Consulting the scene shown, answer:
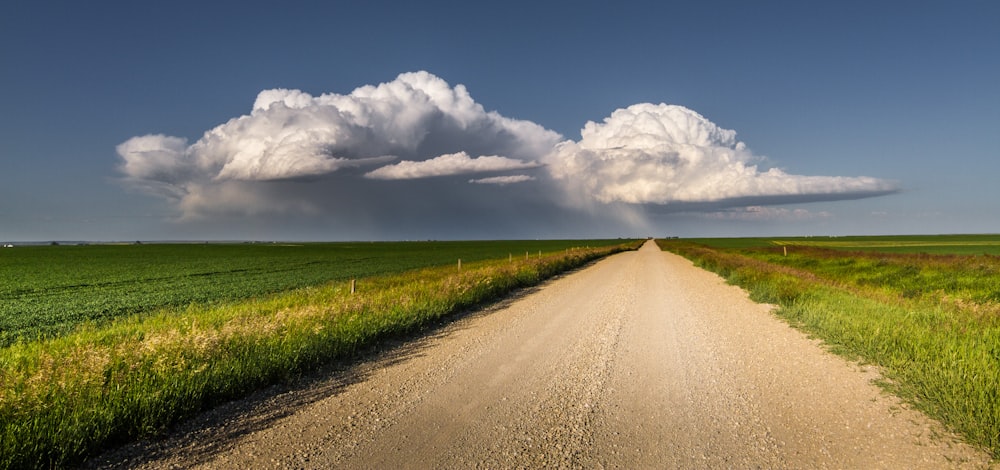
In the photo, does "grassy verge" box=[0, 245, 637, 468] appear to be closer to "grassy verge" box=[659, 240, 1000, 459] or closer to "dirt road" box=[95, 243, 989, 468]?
"dirt road" box=[95, 243, 989, 468]

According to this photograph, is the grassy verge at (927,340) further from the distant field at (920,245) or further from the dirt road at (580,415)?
the distant field at (920,245)

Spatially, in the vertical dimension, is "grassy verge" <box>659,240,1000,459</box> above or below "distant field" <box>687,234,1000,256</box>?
above

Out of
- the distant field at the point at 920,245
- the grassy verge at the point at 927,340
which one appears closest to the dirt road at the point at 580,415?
the grassy verge at the point at 927,340


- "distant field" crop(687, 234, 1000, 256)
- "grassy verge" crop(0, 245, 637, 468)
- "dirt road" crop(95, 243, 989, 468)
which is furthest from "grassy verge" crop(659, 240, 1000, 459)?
"distant field" crop(687, 234, 1000, 256)

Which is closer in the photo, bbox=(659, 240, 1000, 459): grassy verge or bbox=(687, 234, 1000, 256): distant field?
bbox=(659, 240, 1000, 459): grassy verge

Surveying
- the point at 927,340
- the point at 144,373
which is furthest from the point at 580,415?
the point at 927,340

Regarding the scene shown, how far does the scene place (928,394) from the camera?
607 centimetres

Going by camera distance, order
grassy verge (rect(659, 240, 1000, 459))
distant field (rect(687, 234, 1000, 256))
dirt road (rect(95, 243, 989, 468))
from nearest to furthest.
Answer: dirt road (rect(95, 243, 989, 468)) < grassy verge (rect(659, 240, 1000, 459)) < distant field (rect(687, 234, 1000, 256))

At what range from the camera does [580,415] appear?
5914 millimetres

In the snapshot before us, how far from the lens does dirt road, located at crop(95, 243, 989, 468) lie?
188 inches

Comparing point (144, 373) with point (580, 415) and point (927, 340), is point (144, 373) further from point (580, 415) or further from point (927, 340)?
point (927, 340)

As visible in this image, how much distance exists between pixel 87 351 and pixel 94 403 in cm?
183

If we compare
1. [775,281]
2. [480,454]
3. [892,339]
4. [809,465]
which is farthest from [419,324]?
[775,281]

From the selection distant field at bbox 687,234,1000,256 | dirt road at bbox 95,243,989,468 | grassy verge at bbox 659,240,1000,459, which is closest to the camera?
Result: dirt road at bbox 95,243,989,468
